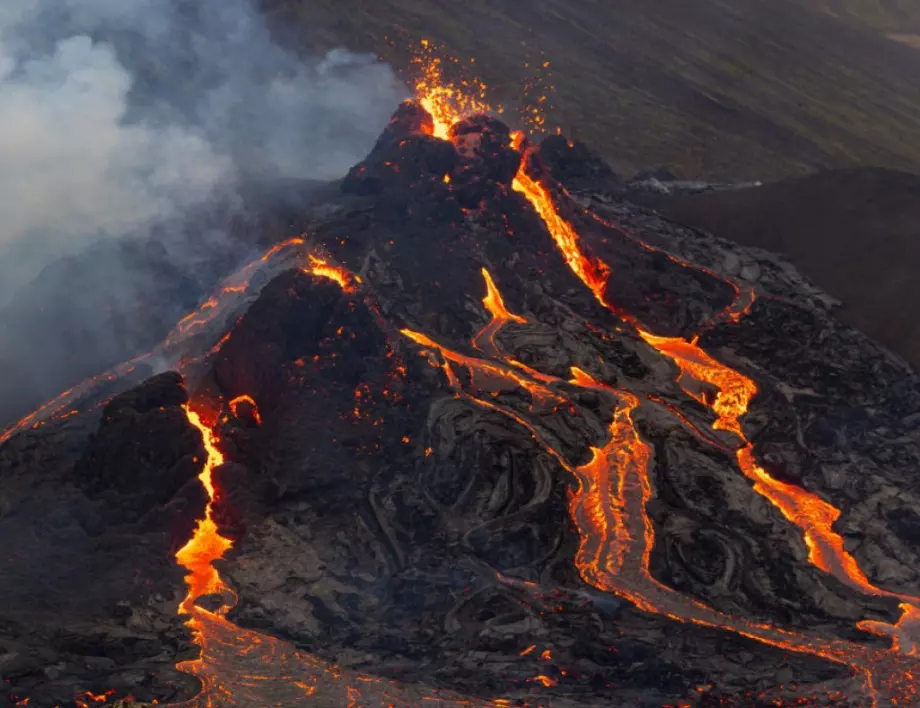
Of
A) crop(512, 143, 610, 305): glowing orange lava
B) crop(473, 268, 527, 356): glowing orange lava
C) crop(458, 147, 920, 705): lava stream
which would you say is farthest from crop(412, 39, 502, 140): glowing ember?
crop(458, 147, 920, 705): lava stream

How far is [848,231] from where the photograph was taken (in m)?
64.1

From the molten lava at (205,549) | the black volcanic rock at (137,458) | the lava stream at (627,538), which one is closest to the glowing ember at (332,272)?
the lava stream at (627,538)

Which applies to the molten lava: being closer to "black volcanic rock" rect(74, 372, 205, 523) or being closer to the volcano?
the volcano

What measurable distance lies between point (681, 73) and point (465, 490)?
97434 millimetres

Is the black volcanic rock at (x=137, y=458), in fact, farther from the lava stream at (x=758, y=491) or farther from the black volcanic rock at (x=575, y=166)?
the black volcanic rock at (x=575, y=166)

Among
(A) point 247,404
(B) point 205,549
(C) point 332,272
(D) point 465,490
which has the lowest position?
(B) point 205,549

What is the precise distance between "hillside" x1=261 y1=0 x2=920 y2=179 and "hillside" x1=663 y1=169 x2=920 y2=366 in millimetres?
29380

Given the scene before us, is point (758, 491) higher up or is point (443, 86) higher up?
point (443, 86)

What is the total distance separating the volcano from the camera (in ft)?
96.7

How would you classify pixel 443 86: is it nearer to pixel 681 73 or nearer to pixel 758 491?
pixel 681 73

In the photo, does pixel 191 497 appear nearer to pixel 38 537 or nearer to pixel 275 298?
pixel 38 537

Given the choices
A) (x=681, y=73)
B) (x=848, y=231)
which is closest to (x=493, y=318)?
(x=848, y=231)

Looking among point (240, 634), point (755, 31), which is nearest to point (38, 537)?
point (240, 634)

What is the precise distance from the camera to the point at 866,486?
4122 cm
